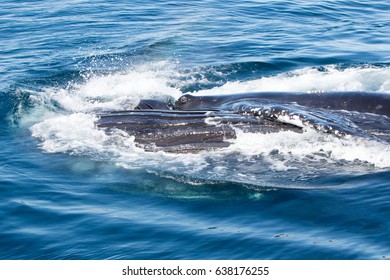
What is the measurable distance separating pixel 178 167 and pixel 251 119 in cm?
192

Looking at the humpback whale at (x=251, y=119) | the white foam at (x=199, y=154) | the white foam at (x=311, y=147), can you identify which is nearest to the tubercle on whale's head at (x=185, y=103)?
the humpback whale at (x=251, y=119)

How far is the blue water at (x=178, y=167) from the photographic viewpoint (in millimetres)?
11750

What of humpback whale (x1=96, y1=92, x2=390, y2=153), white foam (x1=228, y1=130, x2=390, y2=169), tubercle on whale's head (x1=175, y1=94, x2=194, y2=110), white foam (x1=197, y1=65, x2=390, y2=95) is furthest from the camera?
white foam (x1=197, y1=65, x2=390, y2=95)

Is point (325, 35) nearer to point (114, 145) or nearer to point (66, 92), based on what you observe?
point (66, 92)

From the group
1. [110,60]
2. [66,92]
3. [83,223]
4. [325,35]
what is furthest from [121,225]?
[325,35]

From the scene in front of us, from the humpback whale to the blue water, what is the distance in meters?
0.29

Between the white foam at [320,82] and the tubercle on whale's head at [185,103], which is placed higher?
the white foam at [320,82]

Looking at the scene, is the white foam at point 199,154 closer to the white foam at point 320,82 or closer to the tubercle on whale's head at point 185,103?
the white foam at point 320,82

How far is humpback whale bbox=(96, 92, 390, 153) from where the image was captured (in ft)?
48.5

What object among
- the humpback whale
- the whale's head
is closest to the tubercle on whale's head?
the whale's head

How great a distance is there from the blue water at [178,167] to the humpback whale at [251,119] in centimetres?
29

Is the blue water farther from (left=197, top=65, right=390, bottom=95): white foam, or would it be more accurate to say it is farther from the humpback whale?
the humpback whale

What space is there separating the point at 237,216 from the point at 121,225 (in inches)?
76.9

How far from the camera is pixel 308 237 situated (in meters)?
11.6
